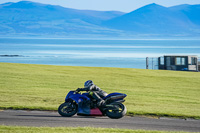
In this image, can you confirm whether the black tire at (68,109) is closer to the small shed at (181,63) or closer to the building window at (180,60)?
the small shed at (181,63)

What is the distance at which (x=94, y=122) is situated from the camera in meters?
13.4

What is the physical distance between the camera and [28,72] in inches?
1271

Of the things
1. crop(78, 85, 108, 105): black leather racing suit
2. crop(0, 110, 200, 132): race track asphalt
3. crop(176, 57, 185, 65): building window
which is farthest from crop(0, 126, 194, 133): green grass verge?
crop(176, 57, 185, 65): building window

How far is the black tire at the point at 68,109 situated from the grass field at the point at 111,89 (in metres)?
2.09

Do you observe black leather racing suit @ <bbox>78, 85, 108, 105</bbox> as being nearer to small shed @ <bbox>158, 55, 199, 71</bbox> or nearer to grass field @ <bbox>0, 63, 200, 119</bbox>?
grass field @ <bbox>0, 63, 200, 119</bbox>

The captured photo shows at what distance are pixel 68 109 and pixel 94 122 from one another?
1534mm

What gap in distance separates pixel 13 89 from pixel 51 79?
6.11 meters

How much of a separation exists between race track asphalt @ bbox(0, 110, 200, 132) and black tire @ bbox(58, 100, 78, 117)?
200 mm

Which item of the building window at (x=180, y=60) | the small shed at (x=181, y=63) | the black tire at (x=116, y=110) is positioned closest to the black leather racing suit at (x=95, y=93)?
the black tire at (x=116, y=110)

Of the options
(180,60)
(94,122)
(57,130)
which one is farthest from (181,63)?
(57,130)

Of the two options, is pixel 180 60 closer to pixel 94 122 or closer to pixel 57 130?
pixel 94 122

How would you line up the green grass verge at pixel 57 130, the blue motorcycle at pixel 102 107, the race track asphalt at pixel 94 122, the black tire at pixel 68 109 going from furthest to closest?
1. the black tire at pixel 68 109
2. the blue motorcycle at pixel 102 107
3. the race track asphalt at pixel 94 122
4. the green grass verge at pixel 57 130

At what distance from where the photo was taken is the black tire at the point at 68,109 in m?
14.4

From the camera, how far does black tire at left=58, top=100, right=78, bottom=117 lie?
1445 centimetres
